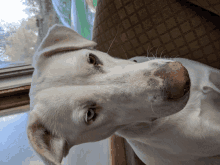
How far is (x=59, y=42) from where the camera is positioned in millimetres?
881

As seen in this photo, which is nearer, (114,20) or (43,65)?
(43,65)

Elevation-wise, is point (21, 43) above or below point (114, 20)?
below

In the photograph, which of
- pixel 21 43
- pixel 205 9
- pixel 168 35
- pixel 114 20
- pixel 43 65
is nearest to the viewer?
pixel 43 65

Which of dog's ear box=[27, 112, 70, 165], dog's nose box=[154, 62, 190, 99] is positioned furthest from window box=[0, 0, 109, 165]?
dog's nose box=[154, 62, 190, 99]

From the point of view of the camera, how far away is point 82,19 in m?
2.47

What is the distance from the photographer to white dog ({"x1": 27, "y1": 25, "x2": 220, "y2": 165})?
60cm

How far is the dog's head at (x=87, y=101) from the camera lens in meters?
0.61

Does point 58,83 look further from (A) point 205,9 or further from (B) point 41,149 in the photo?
(A) point 205,9

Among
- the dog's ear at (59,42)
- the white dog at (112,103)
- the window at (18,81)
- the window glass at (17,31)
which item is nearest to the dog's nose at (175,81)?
the white dog at (112,103)

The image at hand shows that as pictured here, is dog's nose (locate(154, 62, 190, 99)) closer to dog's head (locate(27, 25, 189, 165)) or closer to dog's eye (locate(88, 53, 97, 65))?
dog's head (locate(27, 25, 189, 165))

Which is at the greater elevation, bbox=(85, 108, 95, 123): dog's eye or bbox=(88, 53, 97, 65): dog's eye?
bbox=(88, 53, 97, 65): dog's eye

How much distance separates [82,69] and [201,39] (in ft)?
2.69

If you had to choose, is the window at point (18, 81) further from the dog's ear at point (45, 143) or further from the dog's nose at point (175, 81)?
the dog's nose at point (175, 81)

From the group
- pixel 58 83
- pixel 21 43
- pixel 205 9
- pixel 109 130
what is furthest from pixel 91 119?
pixel 21 43
